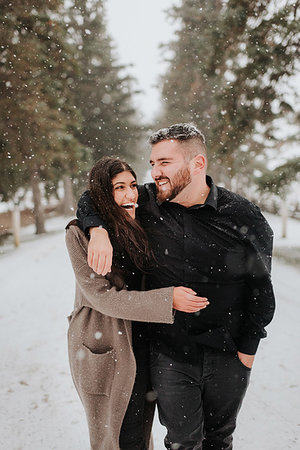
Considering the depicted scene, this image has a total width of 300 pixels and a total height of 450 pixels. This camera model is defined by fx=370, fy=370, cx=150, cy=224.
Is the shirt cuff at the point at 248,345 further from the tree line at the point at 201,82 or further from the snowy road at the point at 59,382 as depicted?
the tree line at the point at 201,82

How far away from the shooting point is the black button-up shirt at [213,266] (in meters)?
2.39

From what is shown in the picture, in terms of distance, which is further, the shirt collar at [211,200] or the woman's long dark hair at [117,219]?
the shirt collar at [211,200]

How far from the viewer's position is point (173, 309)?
2.23 metres

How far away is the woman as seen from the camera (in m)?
2.30

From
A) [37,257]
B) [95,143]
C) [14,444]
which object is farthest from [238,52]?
[95,143]

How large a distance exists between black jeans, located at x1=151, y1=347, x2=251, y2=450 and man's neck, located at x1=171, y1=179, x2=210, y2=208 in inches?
37.9

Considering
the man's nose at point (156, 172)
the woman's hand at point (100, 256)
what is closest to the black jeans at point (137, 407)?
the woman's hand at point (100, 256)

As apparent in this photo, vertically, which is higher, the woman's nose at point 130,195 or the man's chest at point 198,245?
the woman's nose at point 130,195

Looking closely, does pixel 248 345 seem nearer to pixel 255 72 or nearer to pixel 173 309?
pixel 173 309

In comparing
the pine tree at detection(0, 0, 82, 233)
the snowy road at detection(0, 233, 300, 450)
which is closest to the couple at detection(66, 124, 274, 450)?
the snowy road at detection(0, 233, 300, 450)

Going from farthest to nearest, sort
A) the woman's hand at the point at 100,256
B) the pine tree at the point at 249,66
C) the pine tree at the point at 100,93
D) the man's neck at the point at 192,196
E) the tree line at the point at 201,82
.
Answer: the pine tree at the point at 100,93
the tree line at the point at 201,82
the pine tree at the point at 249,66
the man's neck at the point at 192,196
the woman's hand at the point at 100,256

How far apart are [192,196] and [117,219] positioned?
0.55 m

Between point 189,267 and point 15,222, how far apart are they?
41.4 ft

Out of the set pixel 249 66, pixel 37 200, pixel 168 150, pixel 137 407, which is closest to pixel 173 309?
pixel 137 407
